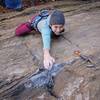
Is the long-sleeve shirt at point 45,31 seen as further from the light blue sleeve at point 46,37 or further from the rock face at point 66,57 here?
the rock face at point 66,57

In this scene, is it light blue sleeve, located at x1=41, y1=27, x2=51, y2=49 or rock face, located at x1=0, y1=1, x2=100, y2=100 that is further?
light blue sleeve, located at x1=41, y1=27, x2=51, y2=49

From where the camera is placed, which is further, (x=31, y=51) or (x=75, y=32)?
(x=75, y=32)

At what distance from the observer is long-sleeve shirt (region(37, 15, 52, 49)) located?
3150 millimetres

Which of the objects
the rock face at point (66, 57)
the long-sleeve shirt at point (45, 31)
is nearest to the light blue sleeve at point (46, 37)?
the long-sleeve shirt at point (45, 31)

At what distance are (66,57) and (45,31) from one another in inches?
18.0

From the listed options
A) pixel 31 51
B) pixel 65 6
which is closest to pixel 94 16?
pixel 65 6

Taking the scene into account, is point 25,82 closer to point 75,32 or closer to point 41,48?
point 41,48

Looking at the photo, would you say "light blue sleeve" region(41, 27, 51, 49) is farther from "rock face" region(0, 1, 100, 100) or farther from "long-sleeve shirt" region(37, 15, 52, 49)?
"rock face" region(0, 1, 100, 100)

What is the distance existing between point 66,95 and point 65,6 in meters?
2.99

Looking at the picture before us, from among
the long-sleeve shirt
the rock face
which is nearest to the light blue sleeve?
the long-sleeve shirt

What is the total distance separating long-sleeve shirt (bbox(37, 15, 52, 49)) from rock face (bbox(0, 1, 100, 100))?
124 mm

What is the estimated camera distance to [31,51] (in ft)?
10.9

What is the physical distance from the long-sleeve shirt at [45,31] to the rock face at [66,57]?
124mm

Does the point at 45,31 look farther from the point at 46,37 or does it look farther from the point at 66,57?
the point at 66,57
